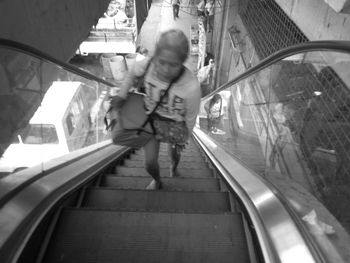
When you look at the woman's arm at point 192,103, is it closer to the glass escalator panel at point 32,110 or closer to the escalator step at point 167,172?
the glass escalator panel at point 32,110

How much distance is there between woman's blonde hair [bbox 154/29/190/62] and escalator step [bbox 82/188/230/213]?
3.64ft

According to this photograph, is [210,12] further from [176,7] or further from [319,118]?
[319,118]

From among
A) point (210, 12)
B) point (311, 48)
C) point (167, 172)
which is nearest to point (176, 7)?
point (210, 12)

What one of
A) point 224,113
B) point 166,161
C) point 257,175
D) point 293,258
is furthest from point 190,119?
point 224,113

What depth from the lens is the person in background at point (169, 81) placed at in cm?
175

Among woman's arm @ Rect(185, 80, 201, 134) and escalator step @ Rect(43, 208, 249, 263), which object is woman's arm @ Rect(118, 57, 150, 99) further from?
escalator step @ Rect(43, 208, 249, 263)

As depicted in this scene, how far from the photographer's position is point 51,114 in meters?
2.54

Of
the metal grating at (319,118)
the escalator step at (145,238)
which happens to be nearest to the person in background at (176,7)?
the metal grating at (319,118)

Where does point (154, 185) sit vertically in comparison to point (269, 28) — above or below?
below

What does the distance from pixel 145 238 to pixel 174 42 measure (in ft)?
3.69

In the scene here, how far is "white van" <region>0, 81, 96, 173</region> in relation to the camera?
78.8 inches

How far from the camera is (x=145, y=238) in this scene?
167cm

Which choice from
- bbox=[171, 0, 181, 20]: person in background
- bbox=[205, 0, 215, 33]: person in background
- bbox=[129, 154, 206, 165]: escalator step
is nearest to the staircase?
bbox=[129, 154, 206, 165]: escalator step

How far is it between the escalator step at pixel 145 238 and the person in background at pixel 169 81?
69 centimetres
